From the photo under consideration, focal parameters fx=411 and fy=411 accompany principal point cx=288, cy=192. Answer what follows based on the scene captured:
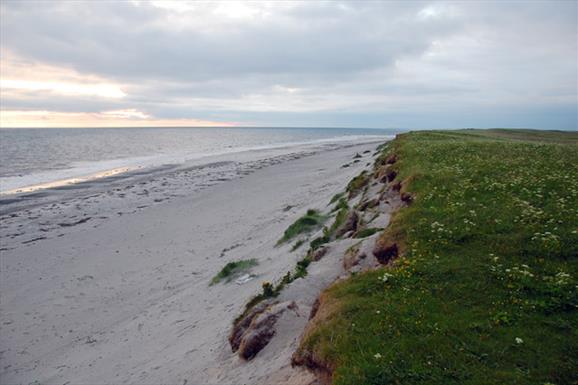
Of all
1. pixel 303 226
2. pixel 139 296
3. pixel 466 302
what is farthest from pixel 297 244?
pixel 466 302

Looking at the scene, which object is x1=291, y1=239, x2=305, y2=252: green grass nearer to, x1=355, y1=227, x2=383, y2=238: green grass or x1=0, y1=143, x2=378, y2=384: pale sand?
x1=0, y1=143, x2=378, y2=384: pale sand

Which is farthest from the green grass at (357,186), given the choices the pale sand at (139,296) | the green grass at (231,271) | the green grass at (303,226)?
the green grass at (231,271)

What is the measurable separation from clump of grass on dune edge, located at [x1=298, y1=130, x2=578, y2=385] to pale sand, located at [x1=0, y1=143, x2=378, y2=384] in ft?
7.24

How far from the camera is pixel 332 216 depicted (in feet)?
79.5

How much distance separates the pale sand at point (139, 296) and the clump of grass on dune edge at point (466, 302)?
7.24 ft

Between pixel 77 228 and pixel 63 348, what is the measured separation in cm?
1730

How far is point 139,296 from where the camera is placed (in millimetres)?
19016

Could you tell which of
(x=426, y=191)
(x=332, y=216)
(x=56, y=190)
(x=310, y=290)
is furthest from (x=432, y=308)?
(x=56, y=190)

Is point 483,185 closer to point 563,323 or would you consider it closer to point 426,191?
point 426,191

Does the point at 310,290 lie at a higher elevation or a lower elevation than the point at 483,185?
lower

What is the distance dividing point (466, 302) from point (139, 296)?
587 inches

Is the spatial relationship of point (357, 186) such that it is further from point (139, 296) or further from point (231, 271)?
point (139, 296)

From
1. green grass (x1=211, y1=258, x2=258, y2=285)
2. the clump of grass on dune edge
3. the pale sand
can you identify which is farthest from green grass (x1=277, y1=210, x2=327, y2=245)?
the clump of grass on dune edge

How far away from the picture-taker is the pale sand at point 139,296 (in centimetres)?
1297
